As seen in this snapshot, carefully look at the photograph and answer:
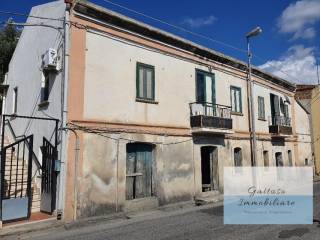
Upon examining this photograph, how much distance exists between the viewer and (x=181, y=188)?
1431 centimetres

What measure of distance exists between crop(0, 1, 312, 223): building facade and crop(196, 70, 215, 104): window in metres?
0.05

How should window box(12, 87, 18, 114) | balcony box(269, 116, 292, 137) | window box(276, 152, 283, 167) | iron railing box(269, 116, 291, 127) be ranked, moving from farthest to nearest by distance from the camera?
window box(276, 152, 283, 167)
iron railing box(269, 116, 291, 127)
balcony box(269, 116, 292, 137)
window box(12, 87, 18, 114)

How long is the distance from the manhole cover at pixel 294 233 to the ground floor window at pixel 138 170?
5616 mm

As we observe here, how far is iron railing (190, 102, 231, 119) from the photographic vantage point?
50.6ft

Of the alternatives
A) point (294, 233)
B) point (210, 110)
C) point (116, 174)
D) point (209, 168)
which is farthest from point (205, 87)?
point (294, 233)

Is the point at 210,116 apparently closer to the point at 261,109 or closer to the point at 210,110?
the point at 210,110

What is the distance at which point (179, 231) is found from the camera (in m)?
9.16

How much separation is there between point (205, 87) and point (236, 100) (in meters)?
2.96

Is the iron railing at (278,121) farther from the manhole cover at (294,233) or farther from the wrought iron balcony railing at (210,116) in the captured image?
the manhole cover at (294,233)

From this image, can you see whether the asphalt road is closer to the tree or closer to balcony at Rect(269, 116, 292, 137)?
balcony at Rect(269, 116, 292, 137)

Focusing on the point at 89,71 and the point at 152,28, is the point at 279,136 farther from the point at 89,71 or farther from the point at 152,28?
the point at 89,71

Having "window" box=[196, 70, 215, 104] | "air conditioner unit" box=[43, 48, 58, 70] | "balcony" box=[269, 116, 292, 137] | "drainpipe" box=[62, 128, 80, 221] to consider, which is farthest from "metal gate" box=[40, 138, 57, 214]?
"balcony" box=[269, 116, 292, 137]

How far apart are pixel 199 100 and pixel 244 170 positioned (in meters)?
5.14

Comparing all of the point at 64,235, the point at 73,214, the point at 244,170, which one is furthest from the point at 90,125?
the point at 244,170
